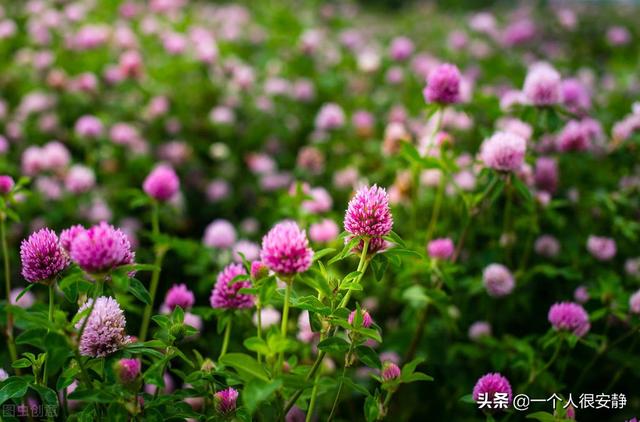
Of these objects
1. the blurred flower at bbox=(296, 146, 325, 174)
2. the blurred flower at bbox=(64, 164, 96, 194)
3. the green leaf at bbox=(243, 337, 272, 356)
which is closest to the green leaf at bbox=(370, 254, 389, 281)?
the green leaf at bbox=(243, 337, 272, 356)

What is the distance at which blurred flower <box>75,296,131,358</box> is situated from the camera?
137 centimetres

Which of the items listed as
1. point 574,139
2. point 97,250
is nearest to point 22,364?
point 97,250

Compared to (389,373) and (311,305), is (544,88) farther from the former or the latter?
(311,305)

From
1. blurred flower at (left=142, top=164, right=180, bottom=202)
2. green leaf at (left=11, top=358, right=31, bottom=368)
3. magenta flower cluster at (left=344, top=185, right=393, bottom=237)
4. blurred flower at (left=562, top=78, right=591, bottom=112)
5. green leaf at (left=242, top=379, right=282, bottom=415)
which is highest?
blurred flower at (left=562, top=78, right=591, bottom=112)

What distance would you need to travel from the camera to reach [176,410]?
4.63 feet

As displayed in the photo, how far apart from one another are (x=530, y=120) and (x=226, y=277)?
58.3 inches

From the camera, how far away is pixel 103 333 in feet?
4.50

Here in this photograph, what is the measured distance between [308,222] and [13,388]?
4.33 feet

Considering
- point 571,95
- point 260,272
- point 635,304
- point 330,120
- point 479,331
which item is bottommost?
point 479,331

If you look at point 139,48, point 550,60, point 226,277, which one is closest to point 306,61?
point 139,48

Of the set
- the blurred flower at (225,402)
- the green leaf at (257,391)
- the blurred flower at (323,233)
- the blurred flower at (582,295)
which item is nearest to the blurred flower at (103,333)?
the blurred flower at (225,402)

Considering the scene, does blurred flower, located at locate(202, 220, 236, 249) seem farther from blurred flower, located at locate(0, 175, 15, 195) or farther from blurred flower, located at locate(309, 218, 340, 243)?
blurred flower, located at locate(0, 175, 15, 195)

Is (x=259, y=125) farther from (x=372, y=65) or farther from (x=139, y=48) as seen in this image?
(x=139, y=48)

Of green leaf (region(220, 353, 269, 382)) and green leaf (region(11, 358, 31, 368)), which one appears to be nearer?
green leaf (region(220, 353, 269, 382))
